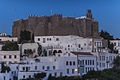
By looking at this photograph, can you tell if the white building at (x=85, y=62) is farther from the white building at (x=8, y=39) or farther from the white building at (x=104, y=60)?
the white building at (x=8, y=39)

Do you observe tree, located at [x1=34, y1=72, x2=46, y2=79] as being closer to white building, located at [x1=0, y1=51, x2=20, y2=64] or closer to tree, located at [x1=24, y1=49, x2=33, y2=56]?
white building, located at [x1=0, y1=51, x2=20, y2=64]

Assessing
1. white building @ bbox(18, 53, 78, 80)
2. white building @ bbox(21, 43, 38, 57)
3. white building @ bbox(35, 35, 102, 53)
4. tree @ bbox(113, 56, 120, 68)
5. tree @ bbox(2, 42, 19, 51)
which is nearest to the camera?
white building @ bbox(18, 53, 78, 80)

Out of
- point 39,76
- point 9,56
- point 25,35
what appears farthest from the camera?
point 25,35

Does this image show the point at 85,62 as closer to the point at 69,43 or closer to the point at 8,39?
the point at 69,43

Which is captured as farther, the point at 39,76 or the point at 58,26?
the point at 58,26

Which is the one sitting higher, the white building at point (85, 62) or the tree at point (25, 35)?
the tree at point (25, 35)

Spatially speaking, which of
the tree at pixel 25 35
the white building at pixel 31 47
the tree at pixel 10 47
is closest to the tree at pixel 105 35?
the tree at pixel 25 35

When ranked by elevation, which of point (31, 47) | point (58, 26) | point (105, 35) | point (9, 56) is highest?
point (58, 26)

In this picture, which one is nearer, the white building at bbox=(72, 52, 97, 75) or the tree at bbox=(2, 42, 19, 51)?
the white building at bbox=(72, 52, 97, 75)

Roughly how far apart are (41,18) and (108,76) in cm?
3031

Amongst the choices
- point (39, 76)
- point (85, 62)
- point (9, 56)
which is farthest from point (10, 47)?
point (39, 76)

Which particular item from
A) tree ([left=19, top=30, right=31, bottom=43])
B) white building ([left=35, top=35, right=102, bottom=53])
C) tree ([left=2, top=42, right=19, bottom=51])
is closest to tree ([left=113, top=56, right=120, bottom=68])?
white building ([left=35, top=35, right=102, bottom=53])

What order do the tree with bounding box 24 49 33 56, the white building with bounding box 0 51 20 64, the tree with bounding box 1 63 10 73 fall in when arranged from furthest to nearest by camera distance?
1. the tree with bounding box 24 49 33 56
2. the white building with bounding box 0 51 20 64
3. the tree with bounding box 1 63 10 73

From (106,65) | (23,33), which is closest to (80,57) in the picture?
(106,65)
